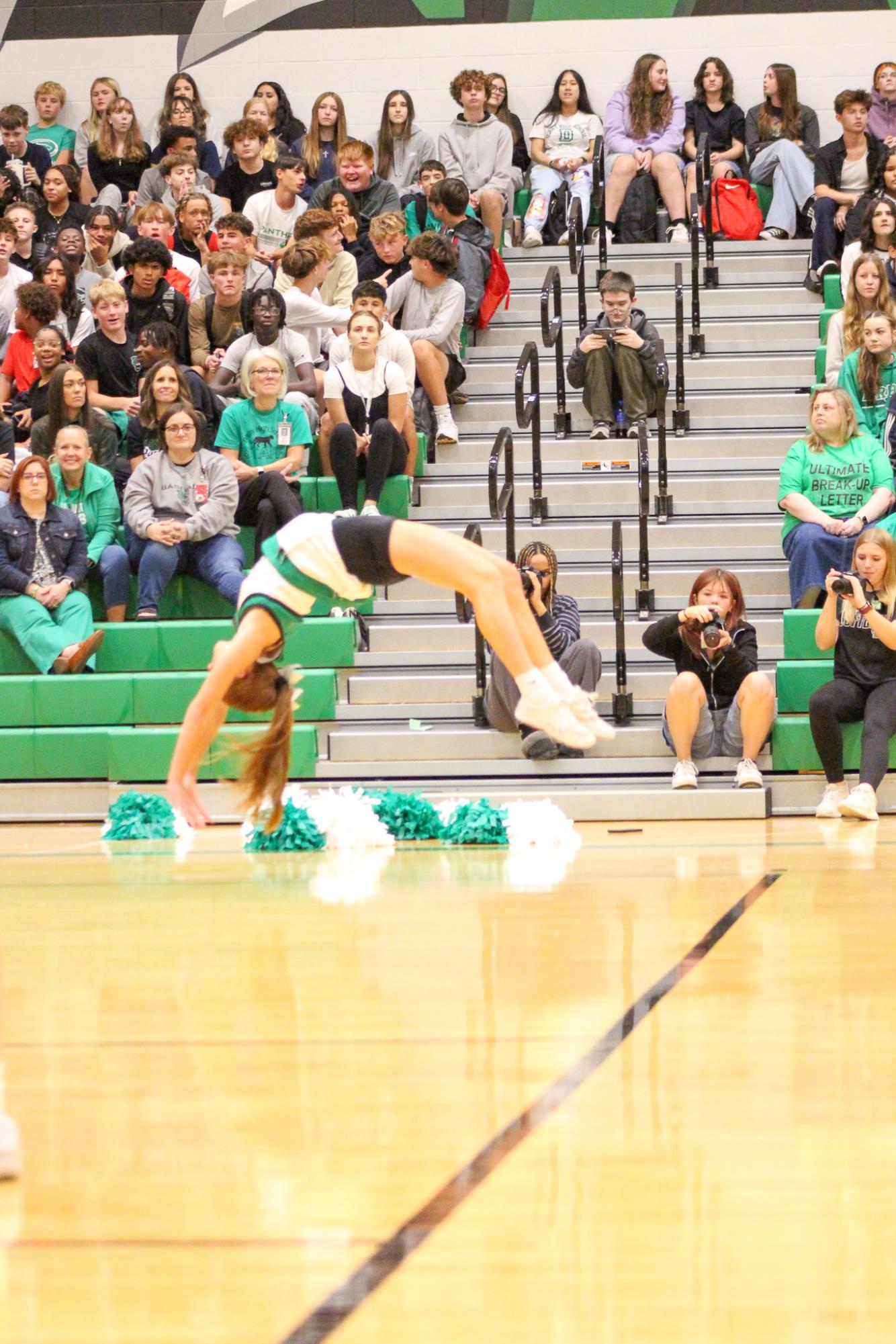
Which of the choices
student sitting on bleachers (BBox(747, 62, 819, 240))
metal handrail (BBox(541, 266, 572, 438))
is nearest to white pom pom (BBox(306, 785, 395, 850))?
metal handrail (BBox(541, 266, 572, 438))

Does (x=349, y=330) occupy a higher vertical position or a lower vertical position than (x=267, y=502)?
higher

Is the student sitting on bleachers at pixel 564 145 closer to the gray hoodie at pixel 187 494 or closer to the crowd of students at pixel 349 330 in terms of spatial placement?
the crowd of students at pixel 349 330

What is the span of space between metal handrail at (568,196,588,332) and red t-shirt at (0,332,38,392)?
137 inches

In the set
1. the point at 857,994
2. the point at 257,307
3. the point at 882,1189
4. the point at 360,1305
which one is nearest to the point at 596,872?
the point at 857,994

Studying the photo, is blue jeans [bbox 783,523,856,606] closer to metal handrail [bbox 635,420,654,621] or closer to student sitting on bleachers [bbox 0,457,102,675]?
metal handrail [bbox 635,420,654,621]

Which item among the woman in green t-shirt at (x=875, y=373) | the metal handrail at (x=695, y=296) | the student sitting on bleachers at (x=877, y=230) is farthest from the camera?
the metal handrail at (x=695, y=296)

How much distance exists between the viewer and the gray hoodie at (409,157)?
38.9 ft

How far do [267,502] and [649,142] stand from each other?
4603mm

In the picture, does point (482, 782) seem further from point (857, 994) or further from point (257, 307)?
point (857, 994)

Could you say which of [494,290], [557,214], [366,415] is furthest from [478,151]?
[366,415]

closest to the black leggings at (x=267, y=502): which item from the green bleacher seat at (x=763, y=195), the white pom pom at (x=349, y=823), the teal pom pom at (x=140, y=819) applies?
the teal pom pom at (x=140, y=819)

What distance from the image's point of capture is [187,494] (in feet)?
28.4

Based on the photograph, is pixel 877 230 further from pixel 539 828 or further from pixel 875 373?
pixel 539 828

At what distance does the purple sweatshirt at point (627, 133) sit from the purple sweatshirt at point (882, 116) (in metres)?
1.31
